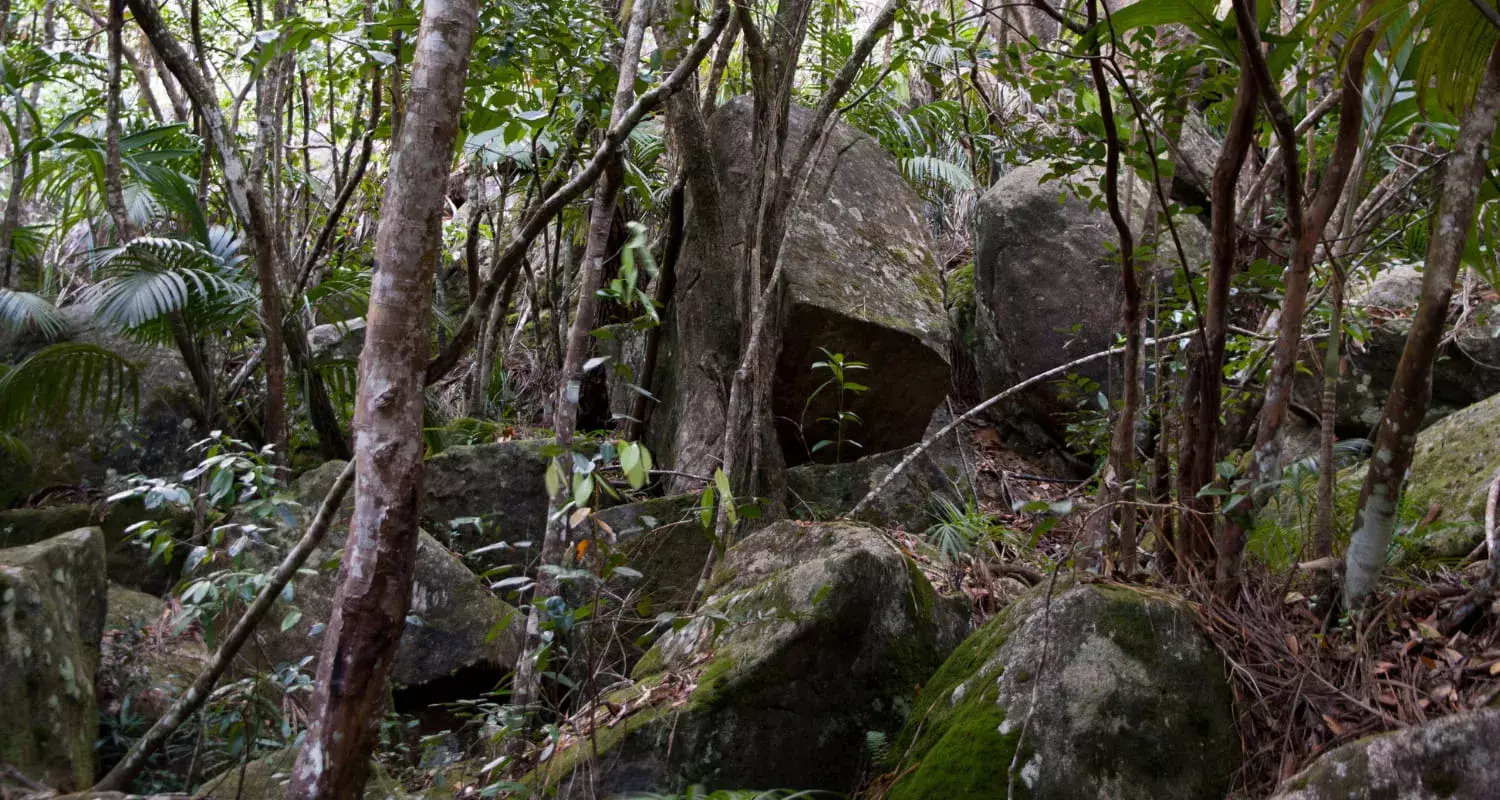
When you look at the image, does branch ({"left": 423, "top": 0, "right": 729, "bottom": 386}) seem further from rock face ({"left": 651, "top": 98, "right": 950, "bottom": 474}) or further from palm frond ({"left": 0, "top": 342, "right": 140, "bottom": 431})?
palm frond ({"left": 0, "top": 342, "right": 140, "bottom": 431})

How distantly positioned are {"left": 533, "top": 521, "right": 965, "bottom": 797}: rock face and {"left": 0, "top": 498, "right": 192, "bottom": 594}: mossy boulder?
3.06 meters

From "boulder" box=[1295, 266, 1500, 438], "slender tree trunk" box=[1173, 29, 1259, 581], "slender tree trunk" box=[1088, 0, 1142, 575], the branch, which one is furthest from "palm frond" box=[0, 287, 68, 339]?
"boulder" box=[1295, 266, 1500, 438]

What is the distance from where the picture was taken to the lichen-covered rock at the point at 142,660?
12.6 ft

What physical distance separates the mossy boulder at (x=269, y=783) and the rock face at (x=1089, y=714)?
4.96 feet

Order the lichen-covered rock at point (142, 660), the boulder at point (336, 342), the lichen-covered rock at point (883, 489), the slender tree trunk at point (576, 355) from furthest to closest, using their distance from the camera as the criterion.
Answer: the boulder at point (336, 342), the lichen-covered rock at point (883, 489), the lichen-covered rock at point (142, 660), the slender tree trunk at point (576, 355)

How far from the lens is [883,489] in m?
5.08

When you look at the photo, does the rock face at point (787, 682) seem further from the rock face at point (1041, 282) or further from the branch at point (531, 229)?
the rock face at point (1041, 282)

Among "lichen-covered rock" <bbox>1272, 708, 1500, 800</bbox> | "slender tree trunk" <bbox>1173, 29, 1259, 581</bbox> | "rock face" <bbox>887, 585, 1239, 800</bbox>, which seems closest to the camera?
"lichen-covered rock" <bbox>1272, 708, 1500, 800</bbox>

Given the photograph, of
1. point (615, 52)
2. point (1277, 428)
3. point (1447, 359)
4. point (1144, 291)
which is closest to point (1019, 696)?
point (1277, 428)

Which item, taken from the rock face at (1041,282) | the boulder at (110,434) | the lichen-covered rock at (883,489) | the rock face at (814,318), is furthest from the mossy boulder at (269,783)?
the rock face at (1041,282)

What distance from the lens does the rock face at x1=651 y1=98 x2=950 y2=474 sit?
475 cm

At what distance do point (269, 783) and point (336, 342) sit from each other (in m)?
3.70

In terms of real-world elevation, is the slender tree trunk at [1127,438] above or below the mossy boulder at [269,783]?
above

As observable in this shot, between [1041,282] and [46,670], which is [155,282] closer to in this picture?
[46,670]
